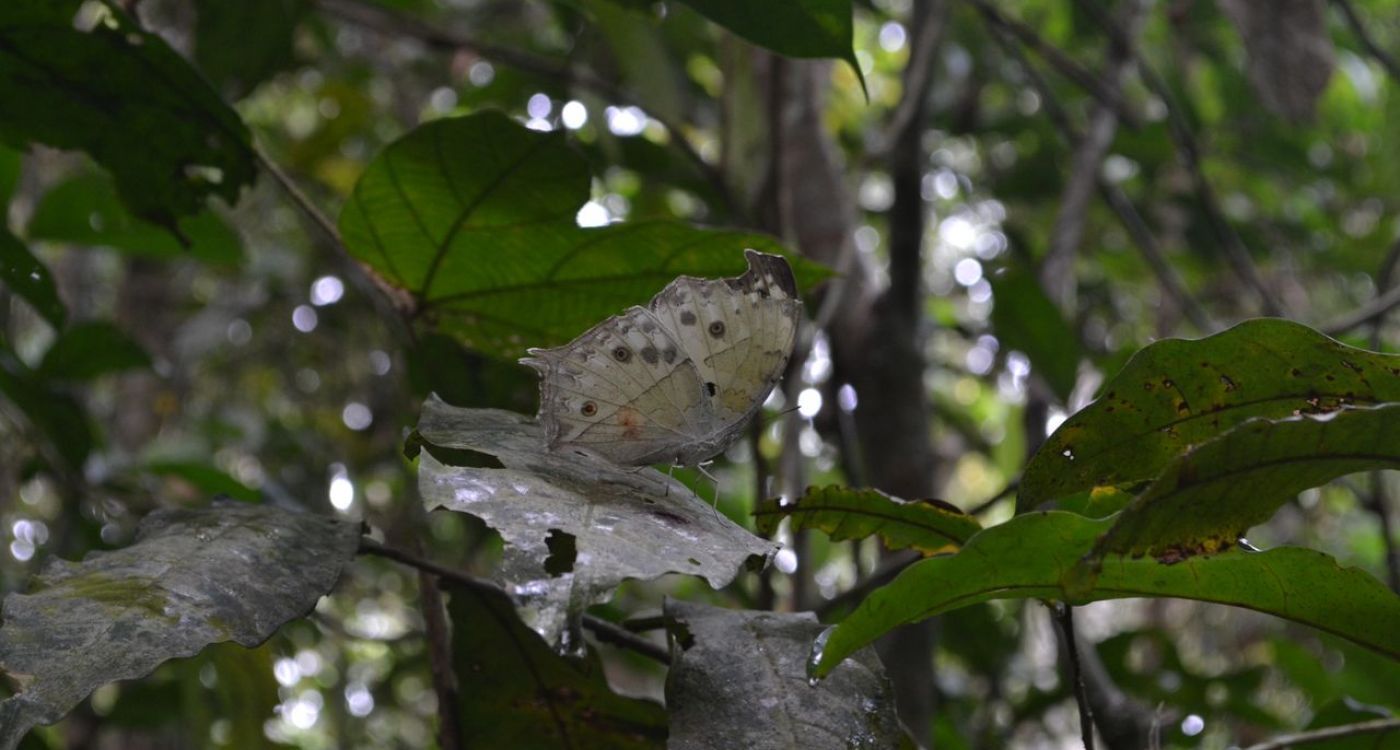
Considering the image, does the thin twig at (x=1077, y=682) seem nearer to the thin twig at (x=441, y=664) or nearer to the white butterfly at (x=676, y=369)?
the white butterfly at (x=676, y=369)

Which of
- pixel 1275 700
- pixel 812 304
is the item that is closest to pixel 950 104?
pixel 812 304

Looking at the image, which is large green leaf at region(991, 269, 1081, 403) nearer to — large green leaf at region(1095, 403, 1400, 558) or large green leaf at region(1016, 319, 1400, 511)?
large green leaf at region(1016, 319, 1400, 511)

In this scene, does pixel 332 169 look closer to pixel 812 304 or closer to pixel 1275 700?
pixel 812 304

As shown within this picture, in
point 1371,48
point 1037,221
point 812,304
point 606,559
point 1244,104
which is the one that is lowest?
point 1037,221

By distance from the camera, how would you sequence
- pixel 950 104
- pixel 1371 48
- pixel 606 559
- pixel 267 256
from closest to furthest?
→ pixel 606 559 < pixel 1371 48 < pixel 950 104 < pixel 267 256

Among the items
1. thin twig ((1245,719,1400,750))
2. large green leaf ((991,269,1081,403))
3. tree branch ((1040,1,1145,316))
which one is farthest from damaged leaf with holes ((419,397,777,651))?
tree branch ((1040,1,1145,316))

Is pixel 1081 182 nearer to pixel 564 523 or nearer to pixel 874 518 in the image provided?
pixel 874 518
